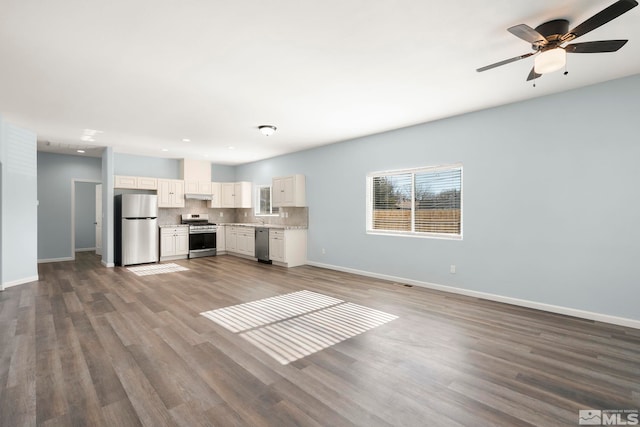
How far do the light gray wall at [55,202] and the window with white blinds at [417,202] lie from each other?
7.91 meters

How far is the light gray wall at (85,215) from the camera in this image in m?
9.02

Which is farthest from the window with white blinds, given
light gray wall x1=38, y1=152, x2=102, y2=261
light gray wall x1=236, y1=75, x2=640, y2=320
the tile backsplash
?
light gray wall x1=38, y1=152, x2=102, y2=261

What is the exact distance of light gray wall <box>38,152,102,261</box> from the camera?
7488 millimetres

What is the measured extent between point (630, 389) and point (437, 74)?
10.5 ft

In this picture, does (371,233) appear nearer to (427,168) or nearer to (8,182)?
(427,168)

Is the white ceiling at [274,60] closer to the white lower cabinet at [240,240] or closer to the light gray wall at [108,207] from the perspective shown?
the light gray wall at [108,207]

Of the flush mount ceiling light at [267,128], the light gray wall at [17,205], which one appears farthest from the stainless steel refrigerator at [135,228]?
the flush mount ceiling light at [267,128]

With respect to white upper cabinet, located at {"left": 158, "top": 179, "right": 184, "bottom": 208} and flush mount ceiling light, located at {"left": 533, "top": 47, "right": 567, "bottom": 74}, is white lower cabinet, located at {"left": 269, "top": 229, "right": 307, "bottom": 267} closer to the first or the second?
white upper cabinet, located at {"left": 158, "top": 179, "right": 184, "bottom": 208}

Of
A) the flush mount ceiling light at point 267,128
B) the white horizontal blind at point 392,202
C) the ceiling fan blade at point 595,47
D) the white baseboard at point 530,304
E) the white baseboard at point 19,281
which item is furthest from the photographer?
the white horizontal blind at point 392,202

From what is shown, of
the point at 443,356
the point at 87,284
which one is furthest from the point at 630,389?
the point at 87,284

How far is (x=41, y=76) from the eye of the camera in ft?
10.8

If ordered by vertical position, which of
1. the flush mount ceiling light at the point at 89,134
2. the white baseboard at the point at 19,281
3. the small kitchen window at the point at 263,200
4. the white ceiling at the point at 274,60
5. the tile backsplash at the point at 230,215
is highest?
the white ceiling at the point at 274,60

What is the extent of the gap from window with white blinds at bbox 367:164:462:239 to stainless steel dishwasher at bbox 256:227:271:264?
276 centimetres

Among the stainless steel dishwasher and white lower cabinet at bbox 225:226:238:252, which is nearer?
the stainless steel dishwasher
